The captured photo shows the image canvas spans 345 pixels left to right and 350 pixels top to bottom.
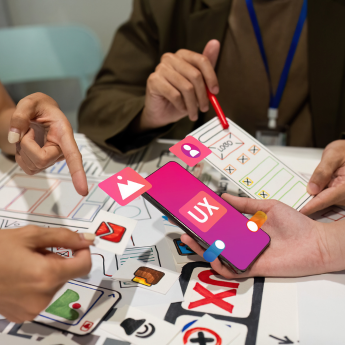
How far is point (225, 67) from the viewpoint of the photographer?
0.91 meters

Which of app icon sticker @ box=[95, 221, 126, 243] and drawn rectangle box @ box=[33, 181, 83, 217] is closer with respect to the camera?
app icon sticker @ box=[95, 221, 126, 243]

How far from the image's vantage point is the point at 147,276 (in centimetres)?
50

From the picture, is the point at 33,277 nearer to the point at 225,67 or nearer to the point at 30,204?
the point at 30,204

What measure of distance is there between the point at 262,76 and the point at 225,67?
0.36ft

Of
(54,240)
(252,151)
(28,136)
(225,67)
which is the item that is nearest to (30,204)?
(28,136)

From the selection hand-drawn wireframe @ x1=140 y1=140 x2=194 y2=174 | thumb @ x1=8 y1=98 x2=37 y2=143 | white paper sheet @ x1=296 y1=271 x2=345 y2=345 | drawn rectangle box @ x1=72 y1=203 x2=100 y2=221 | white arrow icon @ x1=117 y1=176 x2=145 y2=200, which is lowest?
white paper sheet @ x1=296 y1=271 x2=345 y2=345

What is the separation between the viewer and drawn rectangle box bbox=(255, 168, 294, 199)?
0.58 metres

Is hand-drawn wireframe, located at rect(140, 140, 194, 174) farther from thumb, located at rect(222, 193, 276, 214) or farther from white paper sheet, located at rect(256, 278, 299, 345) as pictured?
white paper sheet, located at rect(256, 278, 299, 345)

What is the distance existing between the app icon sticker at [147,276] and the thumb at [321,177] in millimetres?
300

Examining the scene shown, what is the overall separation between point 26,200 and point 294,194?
0.54 metres

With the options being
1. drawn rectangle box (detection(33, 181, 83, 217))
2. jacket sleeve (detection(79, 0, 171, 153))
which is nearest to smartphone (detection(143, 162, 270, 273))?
drawn rectangle box (detection(33, 181, 83, 217))

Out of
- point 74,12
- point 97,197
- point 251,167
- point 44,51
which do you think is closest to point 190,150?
point 251,167

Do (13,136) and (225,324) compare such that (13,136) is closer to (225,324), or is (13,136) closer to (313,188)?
(225,324)

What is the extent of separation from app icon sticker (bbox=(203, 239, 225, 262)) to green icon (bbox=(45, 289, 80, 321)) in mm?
202
